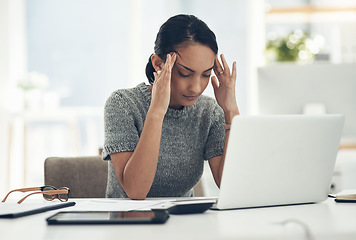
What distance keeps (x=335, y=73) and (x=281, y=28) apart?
6.05ft

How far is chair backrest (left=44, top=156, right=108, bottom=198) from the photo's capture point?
5.41 feet

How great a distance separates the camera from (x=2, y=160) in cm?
412

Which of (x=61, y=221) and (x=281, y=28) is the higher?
(x=281, y=28)

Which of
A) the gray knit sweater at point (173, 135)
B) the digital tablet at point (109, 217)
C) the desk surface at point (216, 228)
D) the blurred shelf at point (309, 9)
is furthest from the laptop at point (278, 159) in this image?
the blurred shelf at point (309, 9)

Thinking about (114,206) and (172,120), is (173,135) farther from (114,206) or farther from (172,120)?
(114,206)

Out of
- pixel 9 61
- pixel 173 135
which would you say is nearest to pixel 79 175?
pixel 173 135

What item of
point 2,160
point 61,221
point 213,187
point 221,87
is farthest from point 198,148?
point 2,160

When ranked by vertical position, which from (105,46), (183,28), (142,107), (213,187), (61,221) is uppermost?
(105,46)

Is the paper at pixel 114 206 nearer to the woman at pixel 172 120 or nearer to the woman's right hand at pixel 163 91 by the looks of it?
the woman at pixel 172 120

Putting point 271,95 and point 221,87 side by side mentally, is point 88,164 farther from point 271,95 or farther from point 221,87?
point 271,95

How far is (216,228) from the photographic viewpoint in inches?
31.3

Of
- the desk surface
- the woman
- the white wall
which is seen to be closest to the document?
the desk surface

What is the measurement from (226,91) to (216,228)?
2.77 feet

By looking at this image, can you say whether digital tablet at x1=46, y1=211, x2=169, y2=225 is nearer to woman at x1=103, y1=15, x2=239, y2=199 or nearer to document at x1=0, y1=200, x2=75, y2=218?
document at x1=0, y1=200, x2=75, y2=218
